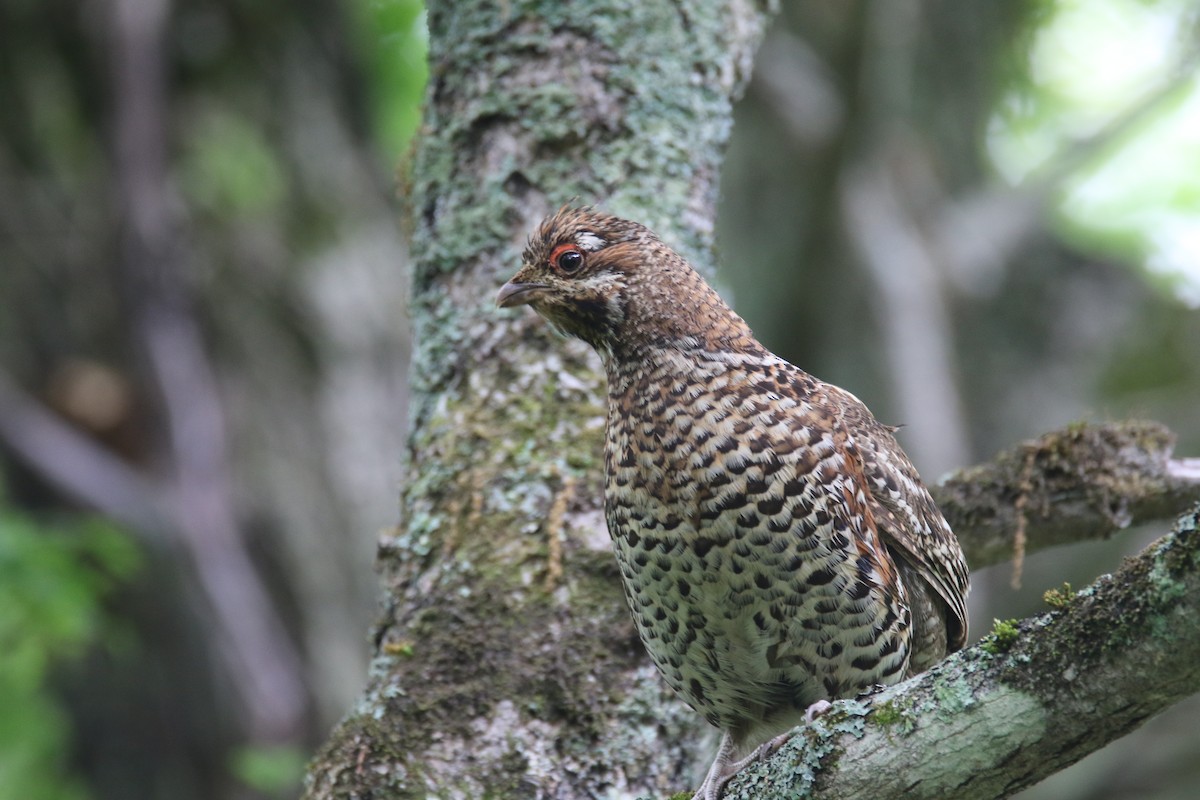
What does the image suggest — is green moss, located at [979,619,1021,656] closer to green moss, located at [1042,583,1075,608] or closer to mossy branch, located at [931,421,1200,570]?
green moss, located at [1042,583,1075,608]

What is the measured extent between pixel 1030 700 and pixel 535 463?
191 centimetres

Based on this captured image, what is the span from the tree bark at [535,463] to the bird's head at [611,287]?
0.40m

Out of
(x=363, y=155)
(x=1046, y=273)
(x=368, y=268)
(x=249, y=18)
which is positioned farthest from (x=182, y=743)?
(x=1046, y=273)

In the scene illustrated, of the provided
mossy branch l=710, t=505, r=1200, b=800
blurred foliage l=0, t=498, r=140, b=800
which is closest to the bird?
mossy branch l=710, t=505, r=1200, b=800

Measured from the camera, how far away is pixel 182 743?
21.7 feet

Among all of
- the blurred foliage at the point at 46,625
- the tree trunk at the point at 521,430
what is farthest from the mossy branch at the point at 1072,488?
the blurred foliage at the point at 46,625

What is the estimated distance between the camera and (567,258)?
3.52m

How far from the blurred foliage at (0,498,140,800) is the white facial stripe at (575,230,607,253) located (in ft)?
11.8

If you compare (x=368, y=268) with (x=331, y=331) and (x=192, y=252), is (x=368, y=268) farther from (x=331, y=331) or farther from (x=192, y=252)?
(x=192, y=252)

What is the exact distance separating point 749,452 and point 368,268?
4339 millimetres

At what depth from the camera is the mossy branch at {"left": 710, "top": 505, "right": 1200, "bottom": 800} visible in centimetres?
189

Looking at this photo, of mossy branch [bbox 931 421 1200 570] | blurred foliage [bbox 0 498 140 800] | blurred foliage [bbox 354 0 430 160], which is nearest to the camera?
mossy branch [bbox 931 421 1200 570]

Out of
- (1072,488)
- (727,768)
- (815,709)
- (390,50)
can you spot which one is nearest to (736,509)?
(815,709)

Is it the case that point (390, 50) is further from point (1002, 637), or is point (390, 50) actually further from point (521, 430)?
point (1002, 637)
